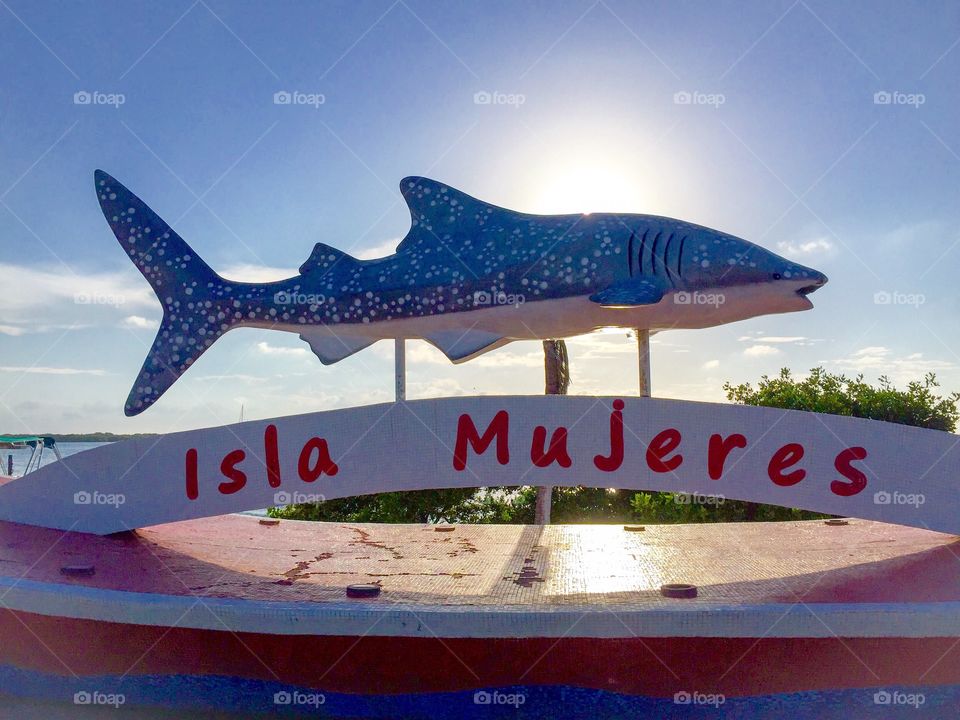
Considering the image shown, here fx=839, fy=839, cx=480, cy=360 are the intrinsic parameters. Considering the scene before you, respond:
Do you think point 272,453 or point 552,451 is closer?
point 552,451

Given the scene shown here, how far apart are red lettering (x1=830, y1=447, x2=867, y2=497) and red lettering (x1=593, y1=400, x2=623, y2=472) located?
6.57 feet

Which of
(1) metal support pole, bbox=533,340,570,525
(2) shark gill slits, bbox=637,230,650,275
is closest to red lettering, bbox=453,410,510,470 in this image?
(2) shark gill slits, bbox=637,230,650,275

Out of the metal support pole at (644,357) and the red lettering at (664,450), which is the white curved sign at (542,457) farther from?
the metal support pole at (644,357)

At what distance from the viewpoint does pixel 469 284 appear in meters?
9.52

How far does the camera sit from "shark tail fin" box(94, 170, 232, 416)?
31.1 feet

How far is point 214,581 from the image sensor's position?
766 centimetres

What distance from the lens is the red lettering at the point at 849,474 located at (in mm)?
7867

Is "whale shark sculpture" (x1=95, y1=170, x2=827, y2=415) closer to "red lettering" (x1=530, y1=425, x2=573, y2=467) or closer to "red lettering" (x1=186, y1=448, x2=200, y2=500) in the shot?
"red lettering" (x1=186, y1=448, x2=200, y2=500)

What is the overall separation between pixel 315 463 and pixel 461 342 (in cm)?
230

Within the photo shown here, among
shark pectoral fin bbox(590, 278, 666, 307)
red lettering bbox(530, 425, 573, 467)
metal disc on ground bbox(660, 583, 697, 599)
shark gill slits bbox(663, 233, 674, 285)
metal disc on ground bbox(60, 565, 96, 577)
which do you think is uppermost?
shark gill slits bbox(663, 233, 674, 285)

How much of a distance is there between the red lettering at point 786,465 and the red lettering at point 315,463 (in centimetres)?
425

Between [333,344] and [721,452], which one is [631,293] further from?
[333,344]

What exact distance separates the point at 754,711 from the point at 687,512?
10.9 meters

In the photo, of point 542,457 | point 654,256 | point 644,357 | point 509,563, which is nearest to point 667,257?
point 654,256
